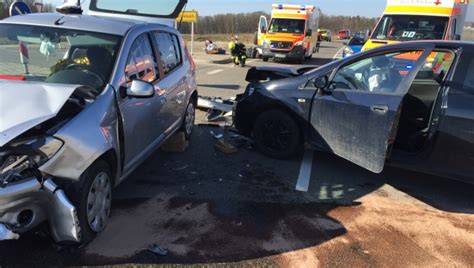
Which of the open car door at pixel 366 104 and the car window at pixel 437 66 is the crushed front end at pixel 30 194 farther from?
the car window at pixel 437 66

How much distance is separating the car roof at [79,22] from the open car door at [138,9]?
2795 mm

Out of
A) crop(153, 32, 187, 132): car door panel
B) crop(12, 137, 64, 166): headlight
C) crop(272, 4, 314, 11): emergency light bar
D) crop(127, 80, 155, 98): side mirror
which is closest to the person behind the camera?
crop(12, 137, 64, 166): headlight

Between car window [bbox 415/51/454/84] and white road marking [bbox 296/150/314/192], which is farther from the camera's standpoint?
white road marking [bbox 296/150/314/192]

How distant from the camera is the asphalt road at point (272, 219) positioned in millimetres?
3492

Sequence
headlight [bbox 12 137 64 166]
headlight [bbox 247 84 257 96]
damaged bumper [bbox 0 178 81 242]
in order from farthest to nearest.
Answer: headlight [bbox 247 84 257 96] → headlight [bbox 12 137 64 166] → damaged bumper [bbox 0 178 81 242]

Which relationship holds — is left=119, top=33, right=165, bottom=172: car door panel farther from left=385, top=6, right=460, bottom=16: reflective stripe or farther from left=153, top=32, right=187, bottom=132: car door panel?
left=385, top=6, right=460, bottom=16: reflective stripe

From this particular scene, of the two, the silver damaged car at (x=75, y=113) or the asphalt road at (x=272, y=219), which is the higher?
the silver damaged car at (x=75, y=113)

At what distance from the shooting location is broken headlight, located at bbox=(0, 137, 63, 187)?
279 cm

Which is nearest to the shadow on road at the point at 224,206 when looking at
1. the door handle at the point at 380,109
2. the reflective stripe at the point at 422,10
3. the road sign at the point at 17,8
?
the door handle at the point at 380,109

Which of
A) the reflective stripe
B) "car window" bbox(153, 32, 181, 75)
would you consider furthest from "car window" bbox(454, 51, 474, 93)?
the reflective stripe

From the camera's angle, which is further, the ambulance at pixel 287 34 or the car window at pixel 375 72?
the ambulance at pixel 287 34

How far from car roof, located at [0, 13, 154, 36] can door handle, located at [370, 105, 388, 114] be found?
8.65 feet

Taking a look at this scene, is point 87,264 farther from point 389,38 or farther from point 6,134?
point 389,38

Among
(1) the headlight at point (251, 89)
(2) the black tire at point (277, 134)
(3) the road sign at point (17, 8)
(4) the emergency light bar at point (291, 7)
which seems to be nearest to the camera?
(2) the black tire at point (277, 134)
